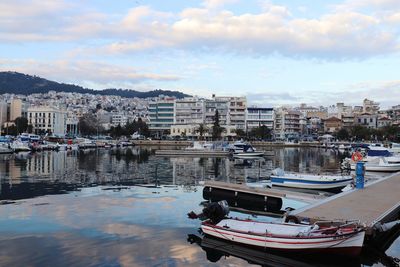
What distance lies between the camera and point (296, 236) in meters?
13.6

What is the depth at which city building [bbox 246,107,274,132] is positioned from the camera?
159 meters

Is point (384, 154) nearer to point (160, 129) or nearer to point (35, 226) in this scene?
point (35, 226)

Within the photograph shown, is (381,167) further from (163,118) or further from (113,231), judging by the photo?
(163,118)

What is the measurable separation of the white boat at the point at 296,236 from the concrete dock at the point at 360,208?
1.04 meters

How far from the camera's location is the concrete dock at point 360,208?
15.6m

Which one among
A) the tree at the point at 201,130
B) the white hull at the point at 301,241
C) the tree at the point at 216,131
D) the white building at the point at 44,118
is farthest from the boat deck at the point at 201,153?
the white building at the point at 44,118

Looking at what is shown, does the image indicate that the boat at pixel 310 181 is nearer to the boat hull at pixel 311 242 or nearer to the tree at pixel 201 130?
the boat hull at pixel 311 242

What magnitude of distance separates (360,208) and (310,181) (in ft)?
40.1

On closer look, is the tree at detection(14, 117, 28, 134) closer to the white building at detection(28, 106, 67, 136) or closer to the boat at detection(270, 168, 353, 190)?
the white building at detection(28, 106, 67, 136)

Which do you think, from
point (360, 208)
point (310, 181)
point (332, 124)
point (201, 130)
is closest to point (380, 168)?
point (310, 181)

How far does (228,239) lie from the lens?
1531 cm

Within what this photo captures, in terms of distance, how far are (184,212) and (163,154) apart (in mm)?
54777

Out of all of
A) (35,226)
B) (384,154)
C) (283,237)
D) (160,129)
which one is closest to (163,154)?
(384,154)

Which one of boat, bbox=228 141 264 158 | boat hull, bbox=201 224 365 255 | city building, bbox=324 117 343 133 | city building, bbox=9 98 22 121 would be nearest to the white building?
city building, bbox=9 98 22 121
